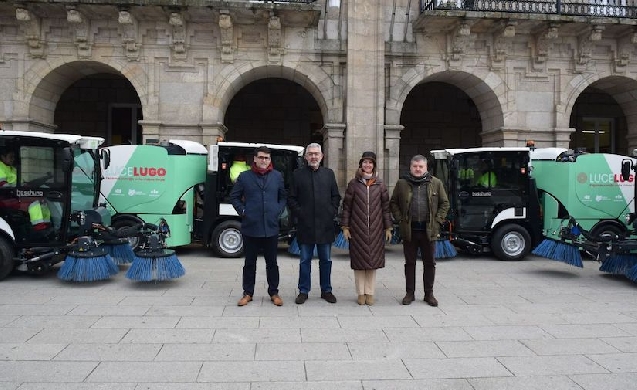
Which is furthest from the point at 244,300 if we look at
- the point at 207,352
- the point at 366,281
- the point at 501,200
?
the point at 501,200

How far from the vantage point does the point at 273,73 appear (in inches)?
496

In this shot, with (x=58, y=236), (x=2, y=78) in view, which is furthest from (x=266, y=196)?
(x=2, y=78)

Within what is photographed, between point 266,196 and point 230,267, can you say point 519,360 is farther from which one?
point 230,267

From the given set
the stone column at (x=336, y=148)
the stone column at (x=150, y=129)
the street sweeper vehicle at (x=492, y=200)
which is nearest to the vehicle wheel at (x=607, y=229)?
the street sweeper vehicle at (x=492, y=200)

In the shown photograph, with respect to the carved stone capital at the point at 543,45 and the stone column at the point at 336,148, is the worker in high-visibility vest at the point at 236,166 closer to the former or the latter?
the stone column at the point at 336,148

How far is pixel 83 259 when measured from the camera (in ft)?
22.2

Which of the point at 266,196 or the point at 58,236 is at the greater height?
the point at 266,196

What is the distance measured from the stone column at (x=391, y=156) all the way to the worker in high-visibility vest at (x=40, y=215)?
7.43 meters

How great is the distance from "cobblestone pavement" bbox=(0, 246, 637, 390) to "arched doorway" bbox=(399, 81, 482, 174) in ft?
30.6

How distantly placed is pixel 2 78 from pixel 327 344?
10.9 meters

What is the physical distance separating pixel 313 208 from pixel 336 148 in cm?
632

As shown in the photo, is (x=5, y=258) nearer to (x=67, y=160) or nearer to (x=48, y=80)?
(x=67, y=160)

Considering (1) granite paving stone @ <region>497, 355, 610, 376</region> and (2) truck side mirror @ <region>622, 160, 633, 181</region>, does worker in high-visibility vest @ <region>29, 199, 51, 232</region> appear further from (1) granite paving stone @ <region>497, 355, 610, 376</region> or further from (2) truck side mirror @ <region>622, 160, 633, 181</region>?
(2) truck side mirror @ <region>622, 160, 633, 181</region>

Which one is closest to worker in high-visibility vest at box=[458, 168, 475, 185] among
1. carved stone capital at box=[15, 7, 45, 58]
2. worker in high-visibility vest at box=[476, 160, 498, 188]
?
worker in high-visibility vest at box=[476, 160, 498, 188]
